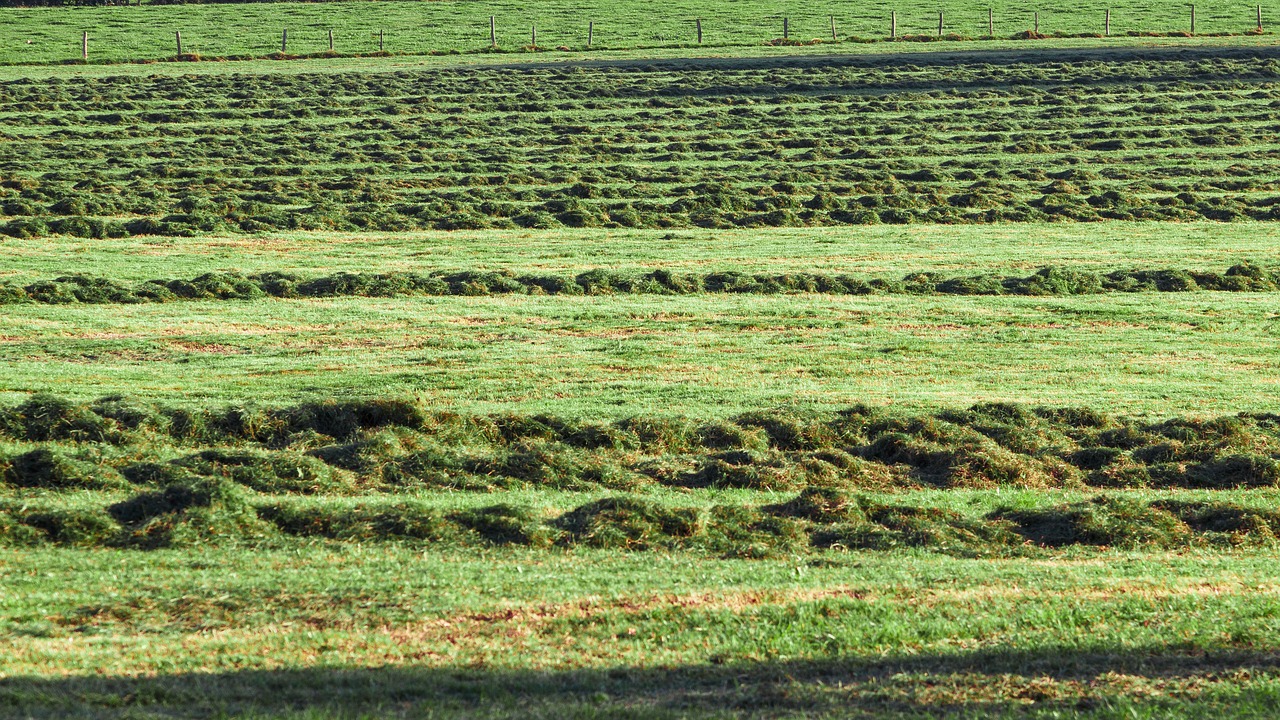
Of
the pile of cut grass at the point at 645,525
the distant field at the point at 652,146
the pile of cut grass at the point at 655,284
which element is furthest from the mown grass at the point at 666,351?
the distant field at the point at 652,146

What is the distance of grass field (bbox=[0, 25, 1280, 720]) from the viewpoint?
11.0 m

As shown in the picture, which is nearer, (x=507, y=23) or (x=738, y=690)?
(x=738, y=690)

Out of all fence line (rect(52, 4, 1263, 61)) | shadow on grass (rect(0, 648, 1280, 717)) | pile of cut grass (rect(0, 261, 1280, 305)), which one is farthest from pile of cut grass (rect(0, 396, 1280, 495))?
fence line (rect(52, 4, 1263, 61))

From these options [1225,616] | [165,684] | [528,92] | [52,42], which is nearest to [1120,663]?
[1225,616]

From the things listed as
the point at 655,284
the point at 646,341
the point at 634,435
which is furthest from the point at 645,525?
the point at 655,284

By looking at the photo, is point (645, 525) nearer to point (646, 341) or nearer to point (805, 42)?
point (646, 341)

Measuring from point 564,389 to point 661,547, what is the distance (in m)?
7.73

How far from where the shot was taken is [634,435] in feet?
62.7

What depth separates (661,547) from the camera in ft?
48.1

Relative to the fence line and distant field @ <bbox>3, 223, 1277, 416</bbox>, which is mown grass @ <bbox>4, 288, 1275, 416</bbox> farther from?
the fence line

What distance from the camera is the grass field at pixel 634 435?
432 inches

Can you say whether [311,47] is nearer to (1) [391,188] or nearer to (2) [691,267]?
(1) [391,188]

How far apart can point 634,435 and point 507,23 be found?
2725 inches

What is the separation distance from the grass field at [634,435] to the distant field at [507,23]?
1004 inches
